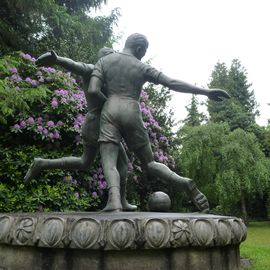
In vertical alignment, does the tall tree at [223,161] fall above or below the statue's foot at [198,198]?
above

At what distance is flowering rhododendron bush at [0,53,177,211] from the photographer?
690 cm

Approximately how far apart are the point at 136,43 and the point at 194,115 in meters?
30.1

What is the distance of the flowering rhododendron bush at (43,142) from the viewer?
6.90 meters

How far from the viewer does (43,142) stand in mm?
7930

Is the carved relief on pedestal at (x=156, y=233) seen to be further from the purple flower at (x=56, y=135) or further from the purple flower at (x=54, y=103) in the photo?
the purple flower at (x=54, y=103)

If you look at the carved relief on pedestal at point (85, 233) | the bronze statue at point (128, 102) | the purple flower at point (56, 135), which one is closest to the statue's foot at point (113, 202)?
the bronze statue at point (128, 102)

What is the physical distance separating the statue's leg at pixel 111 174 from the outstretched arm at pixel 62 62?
81 centimetres

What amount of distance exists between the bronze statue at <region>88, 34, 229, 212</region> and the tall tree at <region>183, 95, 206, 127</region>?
28.6 m

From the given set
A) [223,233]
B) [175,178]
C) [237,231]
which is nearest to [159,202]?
[175,178]

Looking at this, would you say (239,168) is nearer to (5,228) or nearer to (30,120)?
(30,120)

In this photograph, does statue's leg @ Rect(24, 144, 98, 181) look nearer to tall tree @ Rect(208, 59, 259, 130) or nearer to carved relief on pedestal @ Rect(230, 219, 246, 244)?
carved relief on pedestal @ Rect(230, 219, 246, 244)

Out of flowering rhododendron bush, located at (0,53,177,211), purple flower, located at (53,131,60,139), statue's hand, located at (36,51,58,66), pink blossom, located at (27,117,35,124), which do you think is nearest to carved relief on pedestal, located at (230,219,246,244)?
statue's hand, located at (36,51,58,66)

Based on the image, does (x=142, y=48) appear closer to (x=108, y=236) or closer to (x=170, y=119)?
(x=108, y=236)

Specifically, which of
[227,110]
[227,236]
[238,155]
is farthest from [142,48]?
[227,110]
